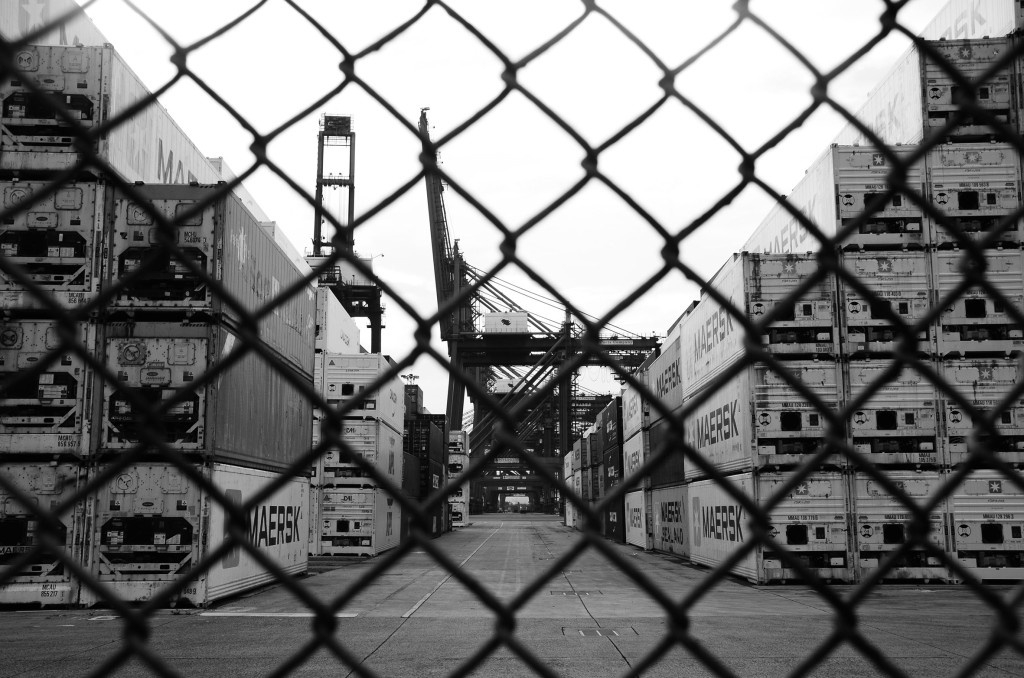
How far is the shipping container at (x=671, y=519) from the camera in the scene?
2039 cm

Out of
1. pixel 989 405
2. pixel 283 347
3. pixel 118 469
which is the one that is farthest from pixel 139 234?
pixel 989 405

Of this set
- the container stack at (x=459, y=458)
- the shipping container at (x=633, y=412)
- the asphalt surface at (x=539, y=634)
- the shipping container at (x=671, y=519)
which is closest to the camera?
the asphalt surface at (x=539, y=634)

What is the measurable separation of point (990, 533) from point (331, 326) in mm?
20067

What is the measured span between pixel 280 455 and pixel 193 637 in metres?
6.33

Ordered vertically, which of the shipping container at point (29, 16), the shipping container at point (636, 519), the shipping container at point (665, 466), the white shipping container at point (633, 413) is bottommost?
the shipping container at point (636, 519)

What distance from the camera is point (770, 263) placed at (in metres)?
14.0

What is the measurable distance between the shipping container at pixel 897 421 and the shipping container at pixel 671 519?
257 inches

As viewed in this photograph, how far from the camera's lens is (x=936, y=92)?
14.2 metres

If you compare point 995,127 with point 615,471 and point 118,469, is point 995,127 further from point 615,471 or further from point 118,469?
point 615,471

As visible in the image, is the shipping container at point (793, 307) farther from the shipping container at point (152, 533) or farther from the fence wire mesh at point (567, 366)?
the fence wire mesh at point (567, 366)

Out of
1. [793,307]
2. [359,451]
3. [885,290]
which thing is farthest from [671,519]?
[885,290]

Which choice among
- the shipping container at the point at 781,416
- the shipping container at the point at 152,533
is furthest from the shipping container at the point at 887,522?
the shipping container at the point at 152,533

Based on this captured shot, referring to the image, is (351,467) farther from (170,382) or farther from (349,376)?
(170,382)

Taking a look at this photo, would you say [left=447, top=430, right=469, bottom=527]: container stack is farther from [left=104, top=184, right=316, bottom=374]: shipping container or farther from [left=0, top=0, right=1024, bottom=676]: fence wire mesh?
[left=0, top=0, right=1024, bottom=676]: fence wire mesh
